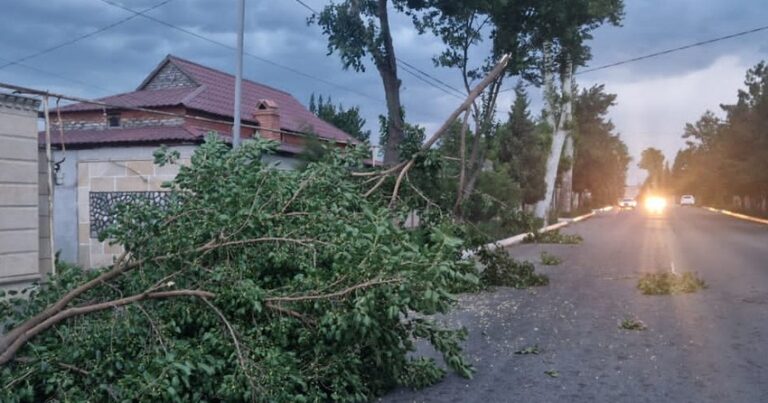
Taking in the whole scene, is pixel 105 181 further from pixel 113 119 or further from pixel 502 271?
pixel 502 271

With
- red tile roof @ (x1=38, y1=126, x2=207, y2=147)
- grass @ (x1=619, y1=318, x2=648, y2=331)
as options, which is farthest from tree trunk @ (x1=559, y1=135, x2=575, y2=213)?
grass @ (x1=619, y1=318, x2=648, y2=331)

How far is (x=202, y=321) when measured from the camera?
548 cm

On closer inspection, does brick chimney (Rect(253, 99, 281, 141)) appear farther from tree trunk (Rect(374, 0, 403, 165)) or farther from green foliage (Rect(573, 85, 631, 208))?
green foliage (Rect(573, 85, 631, 208))

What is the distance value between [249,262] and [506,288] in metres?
7.71

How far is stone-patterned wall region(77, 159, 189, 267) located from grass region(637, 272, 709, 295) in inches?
382

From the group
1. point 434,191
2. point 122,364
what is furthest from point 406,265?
point 434,191

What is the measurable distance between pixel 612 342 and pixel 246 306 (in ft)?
14.8

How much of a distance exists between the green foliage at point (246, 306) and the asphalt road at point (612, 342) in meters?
0.76

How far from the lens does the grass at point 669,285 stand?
11.9m

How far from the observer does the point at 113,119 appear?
56.1 feet

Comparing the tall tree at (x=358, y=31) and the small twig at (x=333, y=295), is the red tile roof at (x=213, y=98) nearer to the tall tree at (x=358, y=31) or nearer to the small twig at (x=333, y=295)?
the tall tree at (x=358, y=31)

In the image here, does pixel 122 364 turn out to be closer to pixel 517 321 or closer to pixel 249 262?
pixel 249 262

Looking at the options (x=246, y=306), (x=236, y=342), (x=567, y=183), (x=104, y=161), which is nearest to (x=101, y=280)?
(x=246, y=306)

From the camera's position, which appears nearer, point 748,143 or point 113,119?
point 113,119
